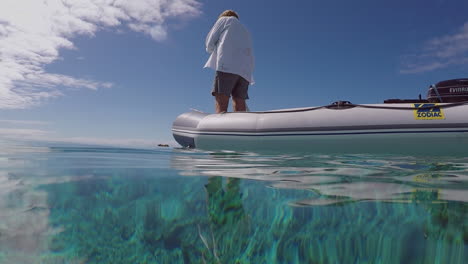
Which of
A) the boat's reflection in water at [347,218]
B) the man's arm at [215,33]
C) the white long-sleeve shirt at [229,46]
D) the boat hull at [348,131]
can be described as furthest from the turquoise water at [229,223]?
the man's arm at [215,33]

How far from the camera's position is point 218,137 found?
4.09 meters

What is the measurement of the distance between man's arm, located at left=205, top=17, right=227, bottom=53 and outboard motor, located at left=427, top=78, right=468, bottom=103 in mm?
3362

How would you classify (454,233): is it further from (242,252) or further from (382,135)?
(382,135)

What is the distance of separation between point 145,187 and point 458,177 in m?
1.60

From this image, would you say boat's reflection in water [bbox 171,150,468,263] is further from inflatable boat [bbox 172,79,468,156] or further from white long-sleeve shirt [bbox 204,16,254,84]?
white long-sleeve shirt [bbox 204,16,254,84]

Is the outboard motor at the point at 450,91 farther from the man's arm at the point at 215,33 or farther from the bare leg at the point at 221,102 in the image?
the man's arm at the point at 215,33

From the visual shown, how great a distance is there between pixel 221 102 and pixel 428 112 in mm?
2916

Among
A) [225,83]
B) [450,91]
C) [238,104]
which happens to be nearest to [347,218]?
[225,83]

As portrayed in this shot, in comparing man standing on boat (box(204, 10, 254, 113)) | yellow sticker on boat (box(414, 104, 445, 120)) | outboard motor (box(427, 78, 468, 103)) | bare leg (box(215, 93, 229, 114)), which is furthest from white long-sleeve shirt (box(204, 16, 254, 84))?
outboard motor (box(427, 78, 468, 103))

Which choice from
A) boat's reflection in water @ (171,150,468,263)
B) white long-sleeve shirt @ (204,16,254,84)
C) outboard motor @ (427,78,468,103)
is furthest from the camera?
white long-sleeve shirt @ (204,16,254,84)

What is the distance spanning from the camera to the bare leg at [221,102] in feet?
15.2

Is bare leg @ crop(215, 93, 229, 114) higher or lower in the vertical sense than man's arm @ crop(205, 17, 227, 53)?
lower

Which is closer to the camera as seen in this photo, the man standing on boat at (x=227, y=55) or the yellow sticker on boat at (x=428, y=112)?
the yellow sticker on boat at (x=428, y=112)

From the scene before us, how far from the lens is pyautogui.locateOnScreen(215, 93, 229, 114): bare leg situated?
462 centimetres
